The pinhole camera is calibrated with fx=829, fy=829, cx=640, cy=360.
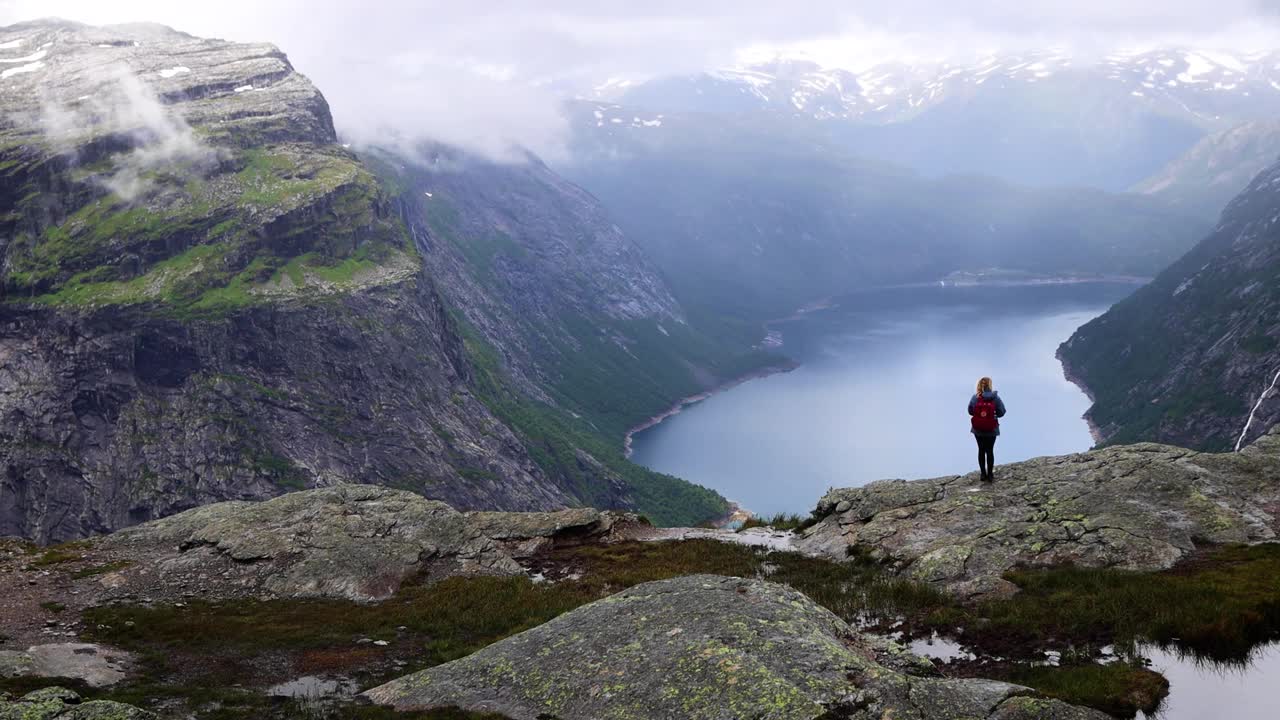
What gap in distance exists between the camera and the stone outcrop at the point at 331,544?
38.1 meters

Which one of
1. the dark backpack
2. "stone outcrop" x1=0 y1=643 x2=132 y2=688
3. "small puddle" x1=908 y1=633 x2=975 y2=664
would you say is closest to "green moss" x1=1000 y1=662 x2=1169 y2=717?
"small puddle" x1=908 y1=633 x2=975 y2=664

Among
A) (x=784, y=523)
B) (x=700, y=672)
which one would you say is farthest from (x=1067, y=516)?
(x=700, y=672)

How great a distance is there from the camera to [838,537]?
3847 cm

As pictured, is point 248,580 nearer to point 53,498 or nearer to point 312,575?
point 312,575

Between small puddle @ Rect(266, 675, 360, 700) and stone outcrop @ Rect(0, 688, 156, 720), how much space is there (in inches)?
187

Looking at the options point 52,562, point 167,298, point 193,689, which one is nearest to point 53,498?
point 167,298

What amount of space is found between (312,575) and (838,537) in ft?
80.1

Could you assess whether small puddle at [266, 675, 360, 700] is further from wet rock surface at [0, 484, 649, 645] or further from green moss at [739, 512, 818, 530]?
green moss at [739, 512, 818, 530]

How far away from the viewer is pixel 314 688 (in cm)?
2509

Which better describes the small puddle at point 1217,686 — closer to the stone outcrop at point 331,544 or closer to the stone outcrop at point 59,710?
the stone outcrop at point 59,710

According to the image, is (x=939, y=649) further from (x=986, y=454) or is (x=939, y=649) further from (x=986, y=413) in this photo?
(x=986, y=454)

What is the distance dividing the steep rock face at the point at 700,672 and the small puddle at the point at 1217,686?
3226 mm

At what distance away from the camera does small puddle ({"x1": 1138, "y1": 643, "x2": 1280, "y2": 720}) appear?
61.2ft

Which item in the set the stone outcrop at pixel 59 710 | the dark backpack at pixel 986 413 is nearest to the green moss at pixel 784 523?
the dark backpack at pixel 986 413
